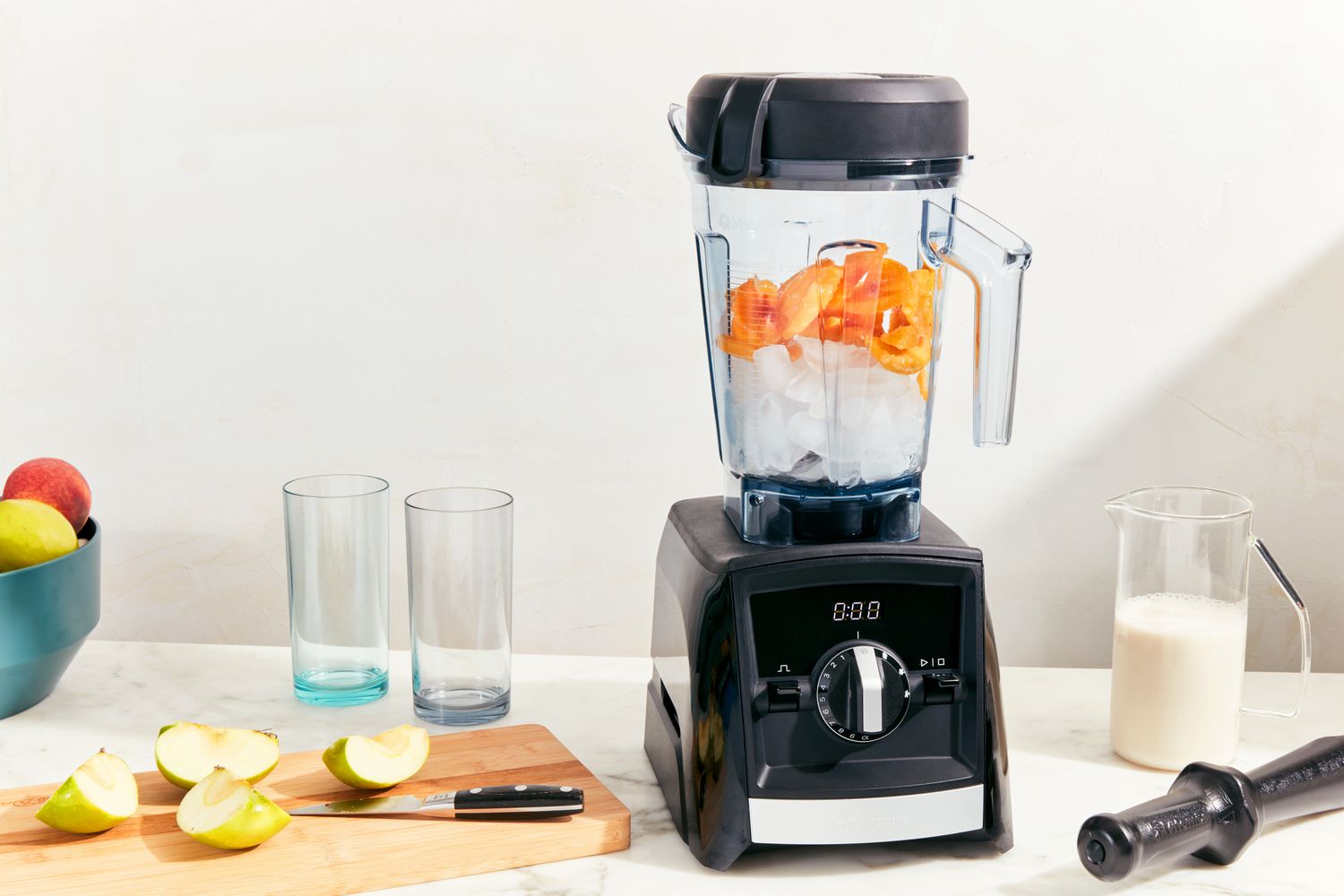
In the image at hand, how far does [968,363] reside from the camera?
47.8 inches

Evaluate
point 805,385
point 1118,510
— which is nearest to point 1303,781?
point 1118,510

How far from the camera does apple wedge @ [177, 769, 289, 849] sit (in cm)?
81

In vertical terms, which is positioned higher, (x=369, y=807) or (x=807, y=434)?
(x=807, y=434)

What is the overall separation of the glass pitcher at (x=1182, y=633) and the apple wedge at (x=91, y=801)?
28.7 inches

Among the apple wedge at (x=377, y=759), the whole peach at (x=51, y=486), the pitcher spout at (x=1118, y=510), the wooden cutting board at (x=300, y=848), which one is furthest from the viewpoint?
the whole peach at (x=51, y=486)

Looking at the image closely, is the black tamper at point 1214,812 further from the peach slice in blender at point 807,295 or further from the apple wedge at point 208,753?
the apple wedge at point 208,753

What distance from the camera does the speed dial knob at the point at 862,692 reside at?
2.71 feet

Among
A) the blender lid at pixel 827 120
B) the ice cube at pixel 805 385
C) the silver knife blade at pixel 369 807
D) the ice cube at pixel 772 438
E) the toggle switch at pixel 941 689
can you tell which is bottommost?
the silver knife blade at pixel 369 807

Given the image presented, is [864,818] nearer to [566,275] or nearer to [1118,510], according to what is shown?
[1118,510]

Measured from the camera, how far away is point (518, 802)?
867mm

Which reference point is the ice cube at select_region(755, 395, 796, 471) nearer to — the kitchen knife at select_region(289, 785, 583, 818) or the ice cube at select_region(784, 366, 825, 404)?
the ice cube at select_region(784, 366, 825, 404)

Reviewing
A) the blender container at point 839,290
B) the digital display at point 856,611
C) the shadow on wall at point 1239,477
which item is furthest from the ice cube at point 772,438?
the shadow on wall at point 1239,477

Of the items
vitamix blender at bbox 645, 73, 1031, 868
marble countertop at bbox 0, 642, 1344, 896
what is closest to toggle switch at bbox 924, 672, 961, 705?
vitamix blender at bbox 645, 73, 1031, 868

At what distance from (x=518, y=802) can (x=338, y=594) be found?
0.33m
